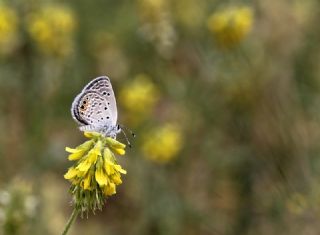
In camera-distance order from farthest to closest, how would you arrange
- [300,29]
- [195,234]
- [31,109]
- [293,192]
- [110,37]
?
1. [110,37]
2. [300,29]
3. [31,109]
4. [195,234]
5. [293,192]

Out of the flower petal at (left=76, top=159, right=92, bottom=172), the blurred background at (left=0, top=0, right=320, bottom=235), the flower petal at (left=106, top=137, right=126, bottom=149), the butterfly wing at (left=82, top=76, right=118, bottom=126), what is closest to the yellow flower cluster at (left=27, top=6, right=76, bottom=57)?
the blurred background at (left=0, top=0, right=320, bottom=235)

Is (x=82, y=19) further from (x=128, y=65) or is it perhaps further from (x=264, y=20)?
(x=264, y=20)

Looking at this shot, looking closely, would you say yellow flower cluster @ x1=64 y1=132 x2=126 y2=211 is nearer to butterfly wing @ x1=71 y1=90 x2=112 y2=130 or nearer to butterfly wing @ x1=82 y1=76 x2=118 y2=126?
butterfly wing @ x1=71 y1=90 x2=112 y2=130

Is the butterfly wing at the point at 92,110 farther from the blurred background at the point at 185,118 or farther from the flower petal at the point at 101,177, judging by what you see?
the blurred background at the point at 185,118

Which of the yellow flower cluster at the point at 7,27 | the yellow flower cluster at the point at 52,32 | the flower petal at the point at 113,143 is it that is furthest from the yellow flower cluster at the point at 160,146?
the flower petal at the point at 113,143

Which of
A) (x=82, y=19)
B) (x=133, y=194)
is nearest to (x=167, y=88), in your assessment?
(x=133, y=194)
